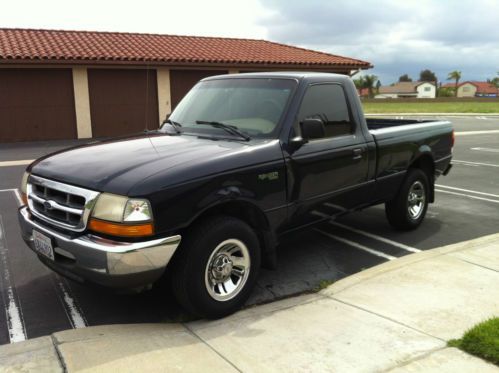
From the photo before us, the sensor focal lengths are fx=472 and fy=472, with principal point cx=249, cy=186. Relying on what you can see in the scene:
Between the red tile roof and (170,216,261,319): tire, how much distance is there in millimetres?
14996

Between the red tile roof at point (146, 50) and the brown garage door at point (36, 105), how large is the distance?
0.76m

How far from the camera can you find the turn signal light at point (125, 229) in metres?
3.20

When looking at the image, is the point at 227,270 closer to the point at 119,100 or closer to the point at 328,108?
the point at 328,108

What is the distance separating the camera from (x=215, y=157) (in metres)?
3.67

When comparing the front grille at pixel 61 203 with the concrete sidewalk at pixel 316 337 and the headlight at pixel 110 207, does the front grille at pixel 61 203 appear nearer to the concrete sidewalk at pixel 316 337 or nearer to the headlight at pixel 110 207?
the headlight at pixel 110 207

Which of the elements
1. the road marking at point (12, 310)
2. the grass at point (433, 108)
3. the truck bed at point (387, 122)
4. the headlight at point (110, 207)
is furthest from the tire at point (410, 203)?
the grass at point (433, 108)

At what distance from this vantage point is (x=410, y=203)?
6152 mm

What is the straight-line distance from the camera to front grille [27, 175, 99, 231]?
3328mm

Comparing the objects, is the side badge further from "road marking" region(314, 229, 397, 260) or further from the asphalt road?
"road marking" region(314, 229, 397, 260)

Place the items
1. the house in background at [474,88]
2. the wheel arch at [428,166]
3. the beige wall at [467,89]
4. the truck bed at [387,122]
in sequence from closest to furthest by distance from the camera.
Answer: the wheel arch at [428,166]
the truck bed at [387,122]
the house in background at [474,88]
the beige wall at [467,89]

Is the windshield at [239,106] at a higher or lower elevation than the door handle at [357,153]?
higher

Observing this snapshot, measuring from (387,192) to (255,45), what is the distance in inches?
767

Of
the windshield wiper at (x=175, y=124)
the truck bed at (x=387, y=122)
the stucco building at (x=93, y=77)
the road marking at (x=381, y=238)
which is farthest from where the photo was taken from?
the stucco building at (x=93, y=77)

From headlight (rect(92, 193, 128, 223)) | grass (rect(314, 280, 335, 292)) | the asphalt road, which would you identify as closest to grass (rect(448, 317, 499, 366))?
grass (rect(314, 280, 335, 292))
